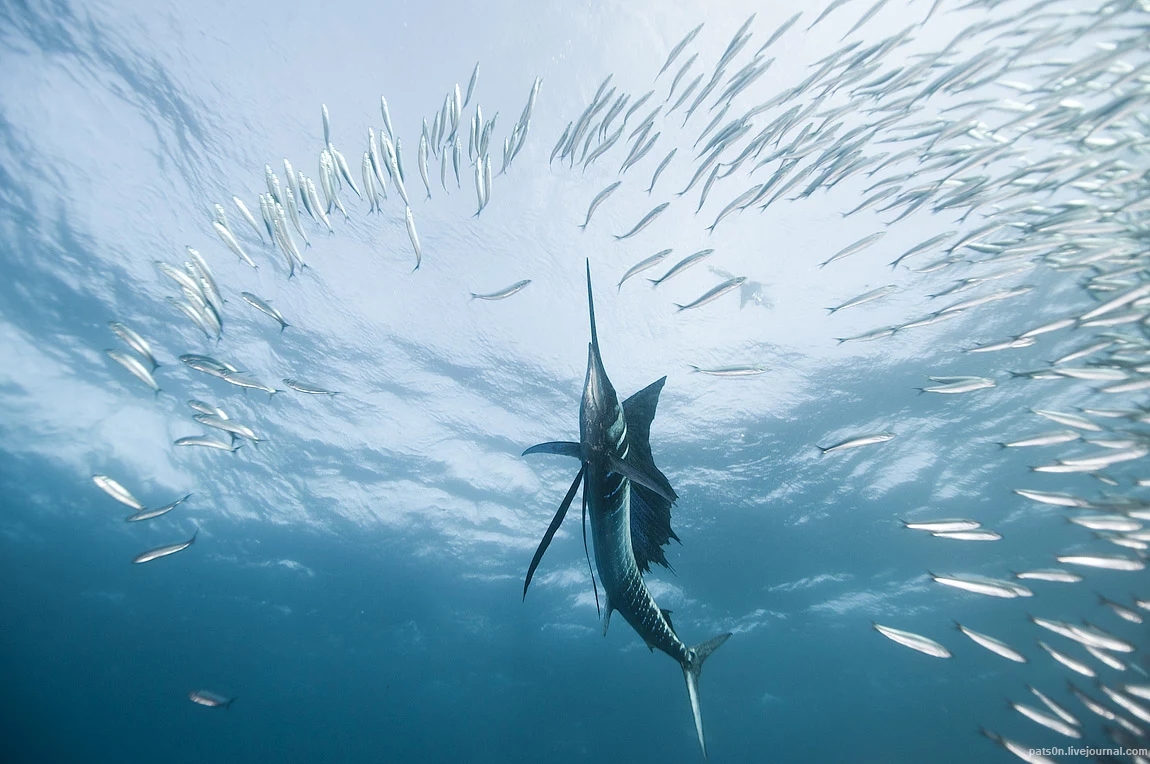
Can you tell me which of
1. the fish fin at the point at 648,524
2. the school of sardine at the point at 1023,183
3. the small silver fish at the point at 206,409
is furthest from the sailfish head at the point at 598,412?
the small silver fish at the point at 206,409

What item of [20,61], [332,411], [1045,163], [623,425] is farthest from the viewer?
[332,411]

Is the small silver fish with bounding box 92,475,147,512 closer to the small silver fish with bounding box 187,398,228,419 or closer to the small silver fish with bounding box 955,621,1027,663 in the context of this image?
the small silver fish with bounding box 187,398,228,419

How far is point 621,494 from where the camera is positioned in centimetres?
278

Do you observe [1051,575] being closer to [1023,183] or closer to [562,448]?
[1023,183]

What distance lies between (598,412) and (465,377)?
36.7 ft

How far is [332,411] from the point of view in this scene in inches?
566

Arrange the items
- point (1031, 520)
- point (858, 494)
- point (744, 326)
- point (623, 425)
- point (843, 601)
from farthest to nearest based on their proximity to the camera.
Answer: point (843, 601) → point (1031, 520) → point (858, 494) → point (744, 326) → point (623, 425)

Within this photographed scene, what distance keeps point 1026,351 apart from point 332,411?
735 inches

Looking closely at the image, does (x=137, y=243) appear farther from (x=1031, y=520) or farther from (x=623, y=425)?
(x=1031, y=520)

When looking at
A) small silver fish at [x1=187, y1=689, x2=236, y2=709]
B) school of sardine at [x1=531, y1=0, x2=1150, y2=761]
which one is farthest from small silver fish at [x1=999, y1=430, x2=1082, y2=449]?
small silver fish at [x1=187, y1=689, x2=236, y2=709]

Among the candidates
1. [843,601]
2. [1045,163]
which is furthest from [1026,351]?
[843,601]

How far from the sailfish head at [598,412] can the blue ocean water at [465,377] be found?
557 cm

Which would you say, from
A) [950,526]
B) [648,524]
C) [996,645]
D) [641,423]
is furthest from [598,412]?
[996,645]

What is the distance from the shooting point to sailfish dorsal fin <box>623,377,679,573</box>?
2.94 metres
